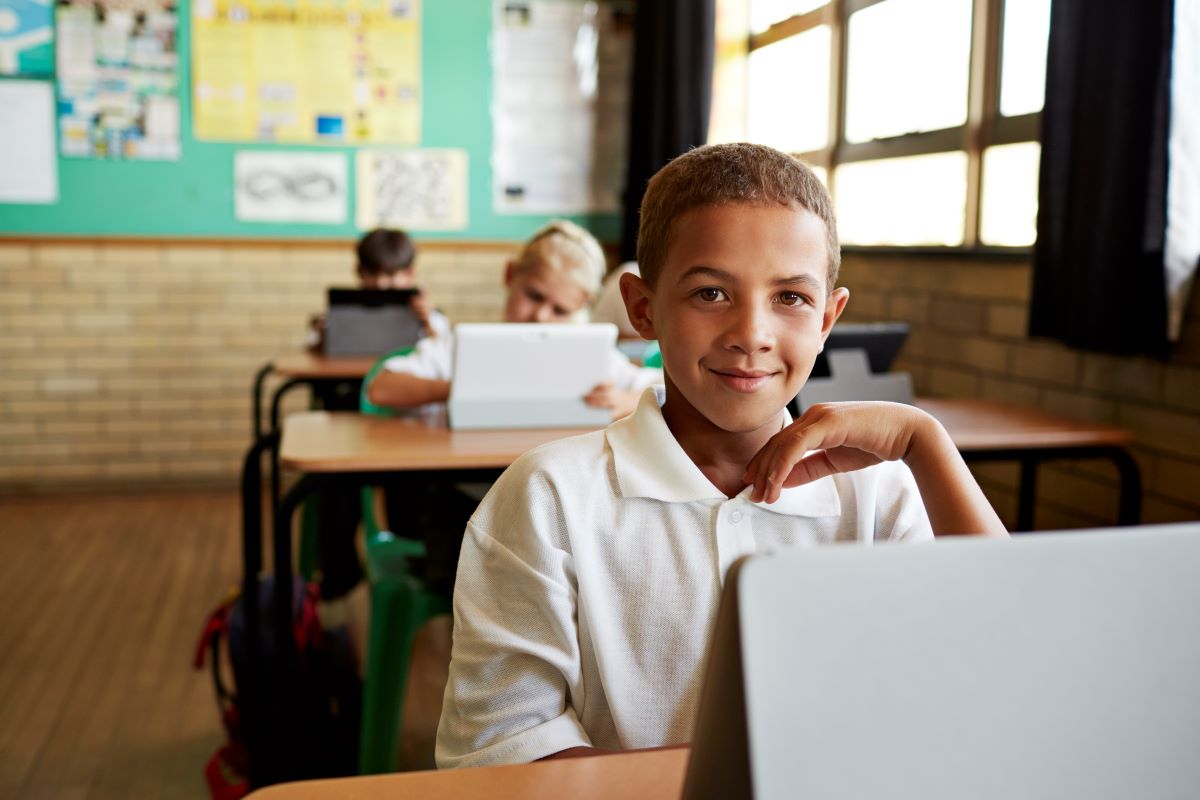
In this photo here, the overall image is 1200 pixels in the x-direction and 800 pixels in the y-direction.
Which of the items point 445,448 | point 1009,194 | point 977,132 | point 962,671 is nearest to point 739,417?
point 962,671

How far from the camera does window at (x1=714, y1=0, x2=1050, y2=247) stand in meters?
2.87

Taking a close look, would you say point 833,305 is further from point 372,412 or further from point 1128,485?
point 372,412

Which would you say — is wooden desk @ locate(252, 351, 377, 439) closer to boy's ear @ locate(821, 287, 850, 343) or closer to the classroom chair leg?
the classroom chair leg

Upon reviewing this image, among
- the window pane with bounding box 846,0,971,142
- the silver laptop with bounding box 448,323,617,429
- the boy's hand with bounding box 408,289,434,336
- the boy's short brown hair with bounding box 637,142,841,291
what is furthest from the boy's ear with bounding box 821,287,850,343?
the boy's hand with bounding box 408,289,434,336

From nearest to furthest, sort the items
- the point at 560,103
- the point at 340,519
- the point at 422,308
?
the point at 340,519 < the point at 422,308 < the point at 560,103

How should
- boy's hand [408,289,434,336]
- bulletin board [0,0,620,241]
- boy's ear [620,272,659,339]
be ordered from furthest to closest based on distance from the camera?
bulletin board [0,0,620,241]
boy's hand [408,289,434,336]
boy's ear [620,272,659,339]

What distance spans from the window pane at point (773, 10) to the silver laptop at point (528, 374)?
93.9 inches

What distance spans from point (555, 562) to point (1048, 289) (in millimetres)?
1871

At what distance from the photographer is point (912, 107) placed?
3.39 meters

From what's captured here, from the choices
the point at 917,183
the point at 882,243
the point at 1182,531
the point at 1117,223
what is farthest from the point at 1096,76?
the point at 1182,531

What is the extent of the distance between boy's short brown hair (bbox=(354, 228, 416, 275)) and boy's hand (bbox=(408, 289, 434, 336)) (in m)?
0.33

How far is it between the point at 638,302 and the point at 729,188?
0.51 ft

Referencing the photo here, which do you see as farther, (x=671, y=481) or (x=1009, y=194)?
(x=1009, y=194)

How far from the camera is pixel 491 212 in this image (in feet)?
16.4
